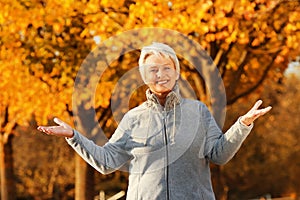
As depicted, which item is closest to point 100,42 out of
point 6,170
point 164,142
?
point 6,170

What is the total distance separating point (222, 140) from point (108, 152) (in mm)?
844

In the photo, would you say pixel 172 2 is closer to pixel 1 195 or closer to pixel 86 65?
pixel 86 65

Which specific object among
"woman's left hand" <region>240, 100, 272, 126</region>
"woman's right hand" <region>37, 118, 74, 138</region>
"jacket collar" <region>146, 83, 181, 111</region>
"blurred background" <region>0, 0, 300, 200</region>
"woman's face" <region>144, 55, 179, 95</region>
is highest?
"blurred background" <region>0, 0, 300, 200</region>

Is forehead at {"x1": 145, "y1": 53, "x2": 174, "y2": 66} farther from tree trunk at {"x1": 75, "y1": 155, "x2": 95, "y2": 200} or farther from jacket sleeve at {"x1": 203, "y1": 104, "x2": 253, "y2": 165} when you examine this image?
tree trunk at {"x1": 75, "y1": 155, "x2": 95, "y2": 200}

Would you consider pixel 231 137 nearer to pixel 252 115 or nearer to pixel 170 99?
pixel 252 115

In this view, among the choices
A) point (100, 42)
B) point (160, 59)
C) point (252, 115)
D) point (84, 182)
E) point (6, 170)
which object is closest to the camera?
point (252, 115)

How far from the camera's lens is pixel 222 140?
15.9 feet

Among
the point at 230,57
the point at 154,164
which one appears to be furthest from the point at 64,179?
the point at 154,164

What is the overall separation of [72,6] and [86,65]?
57.1 inches

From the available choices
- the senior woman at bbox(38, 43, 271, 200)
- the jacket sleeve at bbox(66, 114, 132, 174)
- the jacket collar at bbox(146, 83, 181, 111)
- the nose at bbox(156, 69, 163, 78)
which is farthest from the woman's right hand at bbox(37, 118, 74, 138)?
the nose at bbox(156, 69, 163, 78)

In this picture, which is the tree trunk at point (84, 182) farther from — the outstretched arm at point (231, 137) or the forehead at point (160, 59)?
the outstretched arm at point (231, 137)

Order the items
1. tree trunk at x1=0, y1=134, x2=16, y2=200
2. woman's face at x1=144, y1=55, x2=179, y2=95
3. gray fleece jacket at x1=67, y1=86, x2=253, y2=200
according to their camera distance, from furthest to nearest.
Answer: tree trunk at x1=0, y1=134, x2=16, y2=200 < woman's face at x1=144, y1=55, x2=179, y2=95 < gray fleece jacket at x1=67, y1=86, x2=253, y2=200

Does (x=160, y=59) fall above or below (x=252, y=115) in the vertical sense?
above

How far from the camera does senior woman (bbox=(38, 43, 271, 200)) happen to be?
4844 millimetres
